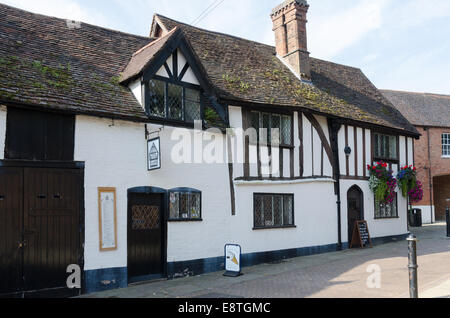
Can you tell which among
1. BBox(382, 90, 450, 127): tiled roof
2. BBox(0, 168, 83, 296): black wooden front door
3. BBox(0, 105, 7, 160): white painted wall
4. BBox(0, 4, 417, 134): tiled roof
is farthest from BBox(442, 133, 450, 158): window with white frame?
BBox(0, 105, 7, 160): white painted wall

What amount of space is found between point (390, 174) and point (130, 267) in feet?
36.8

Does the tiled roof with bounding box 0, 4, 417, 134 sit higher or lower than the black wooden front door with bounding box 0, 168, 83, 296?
higher

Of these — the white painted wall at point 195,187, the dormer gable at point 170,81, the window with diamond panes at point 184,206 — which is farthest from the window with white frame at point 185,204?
the dormer gable at point 170,81

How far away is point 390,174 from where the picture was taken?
16500 millimetres

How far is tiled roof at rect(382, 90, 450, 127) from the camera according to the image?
27.5 m

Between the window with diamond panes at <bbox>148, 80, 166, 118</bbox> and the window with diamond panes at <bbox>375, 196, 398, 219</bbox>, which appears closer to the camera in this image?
the window with diamond panes at <bbox>148, 80, 166, 118</bbox>

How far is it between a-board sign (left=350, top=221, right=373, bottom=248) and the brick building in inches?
539

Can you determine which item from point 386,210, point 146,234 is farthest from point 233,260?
point 386,210

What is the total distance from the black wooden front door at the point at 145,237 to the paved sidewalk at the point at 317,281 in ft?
1.43

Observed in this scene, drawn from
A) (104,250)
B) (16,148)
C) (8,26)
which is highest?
(8,26)

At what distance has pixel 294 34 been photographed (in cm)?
1661

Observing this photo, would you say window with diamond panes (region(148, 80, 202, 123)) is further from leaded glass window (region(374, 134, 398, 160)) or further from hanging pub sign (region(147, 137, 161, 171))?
leaded glass window (region(374, 134, 398, 160))

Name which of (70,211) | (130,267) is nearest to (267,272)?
(130,267)

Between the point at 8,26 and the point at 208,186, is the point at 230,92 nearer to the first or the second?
the point at 208,186
